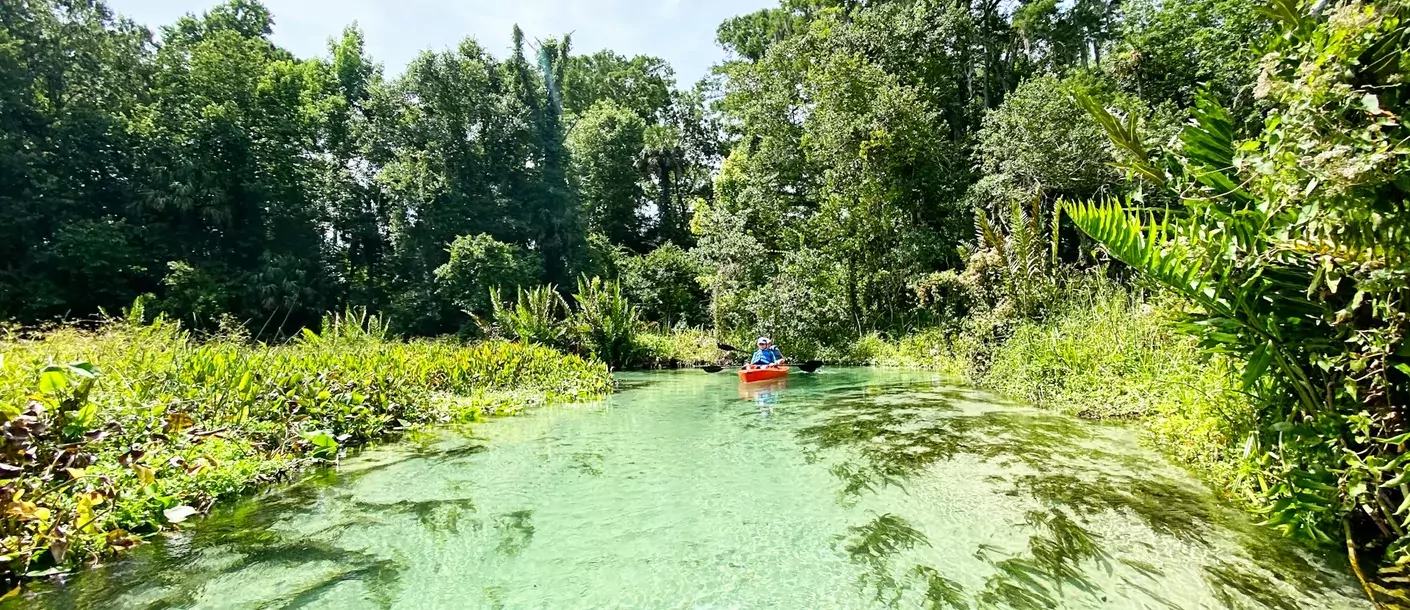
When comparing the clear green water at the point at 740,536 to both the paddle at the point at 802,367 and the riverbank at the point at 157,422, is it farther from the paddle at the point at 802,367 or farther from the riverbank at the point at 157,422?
the paddle at the point at 802,367

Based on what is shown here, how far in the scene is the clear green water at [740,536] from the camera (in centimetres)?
306

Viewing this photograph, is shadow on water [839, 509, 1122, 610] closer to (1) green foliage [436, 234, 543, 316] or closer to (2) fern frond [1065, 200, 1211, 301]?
(2) fern frond [1065, 200, 1211, 301]

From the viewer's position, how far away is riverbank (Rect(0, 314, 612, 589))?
3213mm

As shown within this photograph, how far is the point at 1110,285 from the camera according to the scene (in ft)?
32.7

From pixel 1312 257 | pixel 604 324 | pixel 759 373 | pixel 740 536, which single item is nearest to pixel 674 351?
pixel 604 324

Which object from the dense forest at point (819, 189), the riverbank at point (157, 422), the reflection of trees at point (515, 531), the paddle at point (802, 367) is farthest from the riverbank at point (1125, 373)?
the riverbank at point (157, 422)

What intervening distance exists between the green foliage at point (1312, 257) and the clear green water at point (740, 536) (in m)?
0.55

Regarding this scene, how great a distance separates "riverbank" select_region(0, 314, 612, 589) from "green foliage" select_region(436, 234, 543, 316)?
16.7 m

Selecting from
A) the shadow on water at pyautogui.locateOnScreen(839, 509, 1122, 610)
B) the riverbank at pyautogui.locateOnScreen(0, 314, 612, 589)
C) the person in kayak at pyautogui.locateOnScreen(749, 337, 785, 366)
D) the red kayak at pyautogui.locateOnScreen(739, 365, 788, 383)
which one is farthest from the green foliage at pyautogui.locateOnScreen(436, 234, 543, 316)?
the shadow on water at pyautogui.locateOnScreen(839, 509, 1122, 610)

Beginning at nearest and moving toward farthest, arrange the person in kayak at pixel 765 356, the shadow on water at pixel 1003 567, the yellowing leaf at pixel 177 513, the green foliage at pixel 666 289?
the shadow on water at pixel 1003 567 < the yellowing leaf at pixel 177 513 < the person in kayak at pixel 765 356 < the green foliage at pixel 666 289

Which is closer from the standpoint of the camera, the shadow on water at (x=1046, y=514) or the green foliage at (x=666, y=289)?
Result: the shadow on water at (x=1046, y=514)

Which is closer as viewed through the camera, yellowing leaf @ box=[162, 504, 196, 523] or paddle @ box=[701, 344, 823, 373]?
yellowing leaf @ box=[162, 504, 196, 523]

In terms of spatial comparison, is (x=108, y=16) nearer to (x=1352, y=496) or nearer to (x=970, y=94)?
(x=970, y=94)

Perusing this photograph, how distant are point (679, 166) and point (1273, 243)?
3410 centimetres
